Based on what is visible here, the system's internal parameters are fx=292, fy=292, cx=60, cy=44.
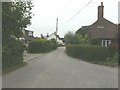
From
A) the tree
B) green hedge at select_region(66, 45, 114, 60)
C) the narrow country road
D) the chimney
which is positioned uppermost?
the chimney

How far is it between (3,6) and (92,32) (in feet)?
119

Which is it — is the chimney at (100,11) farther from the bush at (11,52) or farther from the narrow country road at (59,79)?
the narrow country road at (59,79)

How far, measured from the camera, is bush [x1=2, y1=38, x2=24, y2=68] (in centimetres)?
1948

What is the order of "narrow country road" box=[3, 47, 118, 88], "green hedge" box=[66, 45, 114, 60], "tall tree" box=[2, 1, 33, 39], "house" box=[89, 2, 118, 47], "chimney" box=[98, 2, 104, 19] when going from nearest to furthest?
"narrow country road" box=[3, 47, 118, 88], "tall tree" box=[2, 1, 33, 39], "green hedge" box=[66, 45, 114, 60], "chimney" box=[98, 2, 104, 19], "house" box=[89, 2, 118, 47]

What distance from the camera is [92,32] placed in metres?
54.1

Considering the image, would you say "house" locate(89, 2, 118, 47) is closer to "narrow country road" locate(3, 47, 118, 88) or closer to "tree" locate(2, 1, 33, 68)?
"tree" locate(2, 1, 33, 68)

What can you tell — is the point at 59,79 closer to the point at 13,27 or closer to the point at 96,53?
the point at 13,27

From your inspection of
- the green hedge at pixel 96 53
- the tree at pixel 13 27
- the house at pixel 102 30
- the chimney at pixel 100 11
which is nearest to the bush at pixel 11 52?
the tree at pixel 13 27

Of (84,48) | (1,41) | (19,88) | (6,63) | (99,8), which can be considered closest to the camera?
(19,88)

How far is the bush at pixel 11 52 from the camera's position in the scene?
19.5m

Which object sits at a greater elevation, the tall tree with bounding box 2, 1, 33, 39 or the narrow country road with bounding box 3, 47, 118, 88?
the tall tree with bounding box 2, 1, 33, 39

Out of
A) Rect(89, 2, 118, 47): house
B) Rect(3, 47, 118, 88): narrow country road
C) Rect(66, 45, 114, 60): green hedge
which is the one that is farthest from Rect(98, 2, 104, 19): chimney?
Rect(3, 47, 118, 88): narrow country road

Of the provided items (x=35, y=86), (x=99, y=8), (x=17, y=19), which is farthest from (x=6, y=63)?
(x=99, y=8)

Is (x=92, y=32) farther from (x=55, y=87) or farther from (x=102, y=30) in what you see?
(x=55, y=87)
